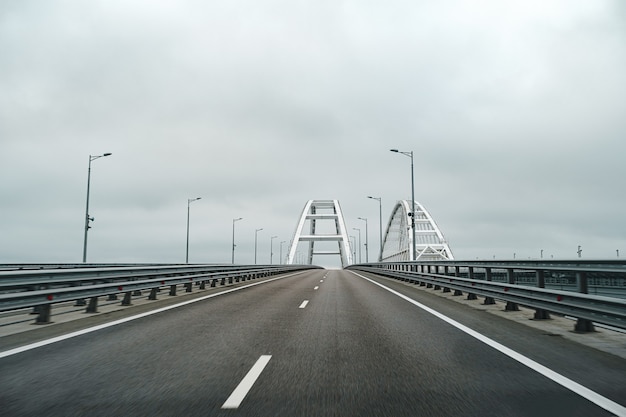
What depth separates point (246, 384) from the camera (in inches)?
197

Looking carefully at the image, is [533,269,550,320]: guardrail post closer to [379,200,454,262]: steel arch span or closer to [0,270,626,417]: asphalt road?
[0,270,626,417]: asphalt road

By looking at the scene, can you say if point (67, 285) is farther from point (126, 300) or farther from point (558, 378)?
point (558, 378)

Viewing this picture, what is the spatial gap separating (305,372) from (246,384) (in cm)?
81

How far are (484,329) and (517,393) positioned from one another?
4.20 m

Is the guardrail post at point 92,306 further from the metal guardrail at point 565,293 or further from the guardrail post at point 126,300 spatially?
the metal guardrail at point 565,293

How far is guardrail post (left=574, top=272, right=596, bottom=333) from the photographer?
8.20m

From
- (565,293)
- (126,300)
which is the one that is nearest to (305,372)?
(565,293)

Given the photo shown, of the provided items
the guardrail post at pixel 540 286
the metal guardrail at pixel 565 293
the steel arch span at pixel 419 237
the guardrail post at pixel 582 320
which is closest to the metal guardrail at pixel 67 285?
the metal guardrail at pixel 565 293

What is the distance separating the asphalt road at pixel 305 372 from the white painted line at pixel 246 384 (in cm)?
2

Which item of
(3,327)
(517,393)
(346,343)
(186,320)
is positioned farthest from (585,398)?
(3,327)

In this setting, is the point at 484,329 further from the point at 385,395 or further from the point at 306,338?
the point at 385,395

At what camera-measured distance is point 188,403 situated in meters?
4.39

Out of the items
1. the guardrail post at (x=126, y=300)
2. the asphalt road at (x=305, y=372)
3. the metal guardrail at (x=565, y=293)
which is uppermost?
the metal guardrail at (x=565, y=293)

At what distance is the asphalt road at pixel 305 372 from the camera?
431cm
